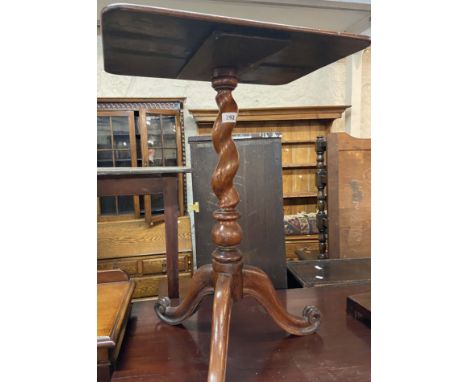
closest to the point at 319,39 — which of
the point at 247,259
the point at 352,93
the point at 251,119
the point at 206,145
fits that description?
the point at 206,145

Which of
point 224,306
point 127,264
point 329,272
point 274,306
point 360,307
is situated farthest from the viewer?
point 127,264

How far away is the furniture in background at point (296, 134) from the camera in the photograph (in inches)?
123

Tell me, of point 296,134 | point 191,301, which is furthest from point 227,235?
point 296,134

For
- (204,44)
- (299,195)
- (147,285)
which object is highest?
(204,44)

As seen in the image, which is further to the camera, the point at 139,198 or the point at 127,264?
the point at 139,198

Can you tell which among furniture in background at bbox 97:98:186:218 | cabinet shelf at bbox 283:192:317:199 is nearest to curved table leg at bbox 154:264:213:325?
furniture in background at bbox 97:98:186:218

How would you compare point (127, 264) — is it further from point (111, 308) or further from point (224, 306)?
point (224, 306)

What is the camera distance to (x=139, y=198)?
10.1 feet

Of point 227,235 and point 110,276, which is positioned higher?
point 227,235

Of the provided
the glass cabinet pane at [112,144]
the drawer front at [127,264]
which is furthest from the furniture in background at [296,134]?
the drawer front at [127,264]

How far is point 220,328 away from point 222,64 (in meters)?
0.54
